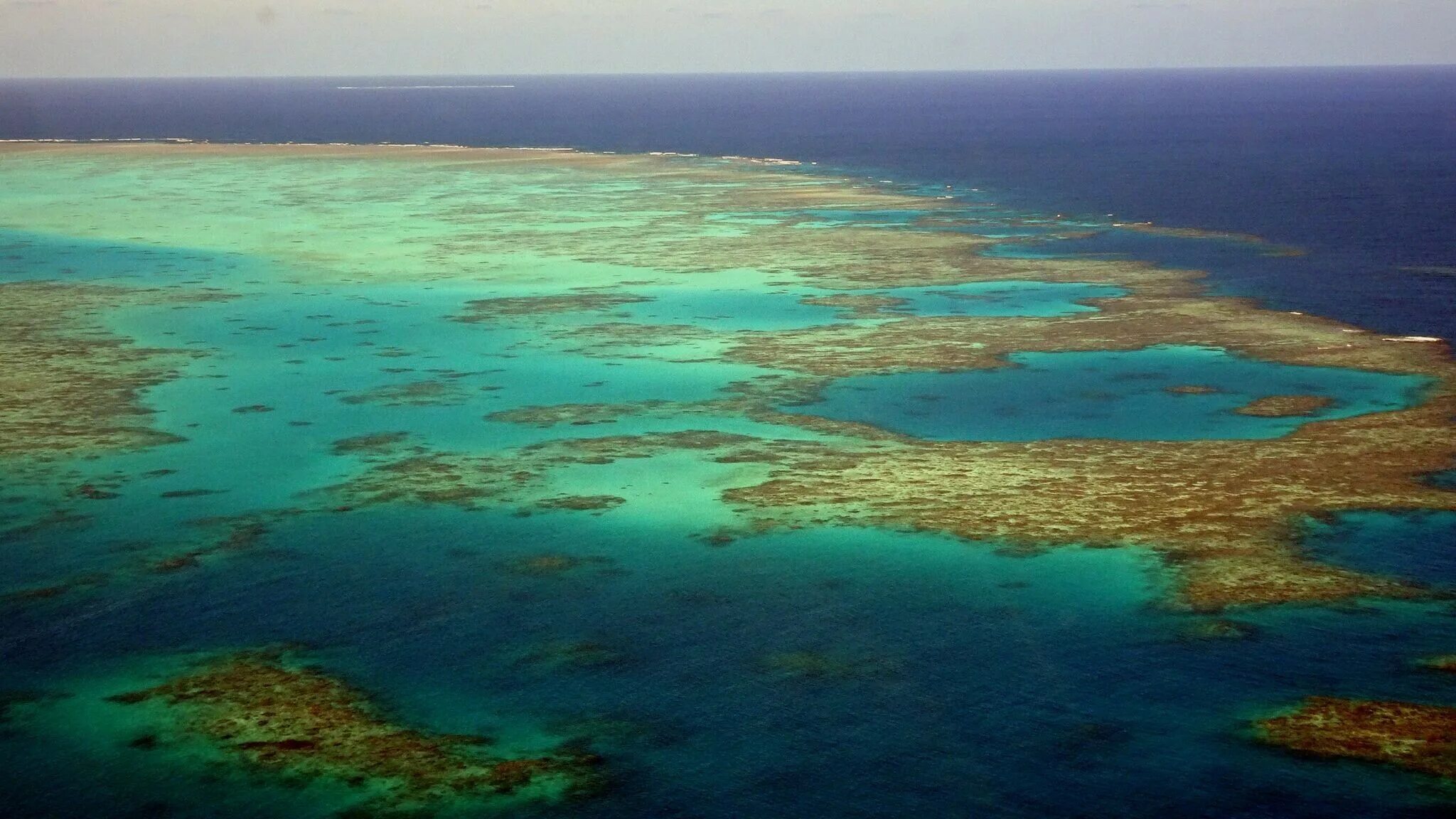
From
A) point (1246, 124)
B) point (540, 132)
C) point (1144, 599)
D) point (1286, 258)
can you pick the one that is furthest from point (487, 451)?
point (1246, 124)

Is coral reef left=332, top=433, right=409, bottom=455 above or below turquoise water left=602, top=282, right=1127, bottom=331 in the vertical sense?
below

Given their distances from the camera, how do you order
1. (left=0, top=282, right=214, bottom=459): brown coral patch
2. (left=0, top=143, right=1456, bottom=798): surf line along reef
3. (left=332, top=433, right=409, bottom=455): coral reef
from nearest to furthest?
1. (left=0, top=143, right=1456, bottom=798): surf line along reef
2. (left=332, top=433, right=409, bottom=455): coral reef
3. (left=0, top=282, right=214, bottom=459): brown coral patch

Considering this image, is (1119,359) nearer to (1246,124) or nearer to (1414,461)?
(1414,461)

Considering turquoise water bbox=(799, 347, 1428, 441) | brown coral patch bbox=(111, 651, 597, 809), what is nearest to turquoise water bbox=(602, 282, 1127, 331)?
turquoise water bbox=(799, 347, 1428, 441)

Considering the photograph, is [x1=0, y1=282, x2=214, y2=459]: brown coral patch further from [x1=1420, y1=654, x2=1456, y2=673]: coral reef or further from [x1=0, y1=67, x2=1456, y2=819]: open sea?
[x1=1420, y1=654, x2=1456, y2=673]: coral reef

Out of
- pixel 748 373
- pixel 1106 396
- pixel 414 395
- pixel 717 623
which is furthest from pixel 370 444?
pixel 1106 396
